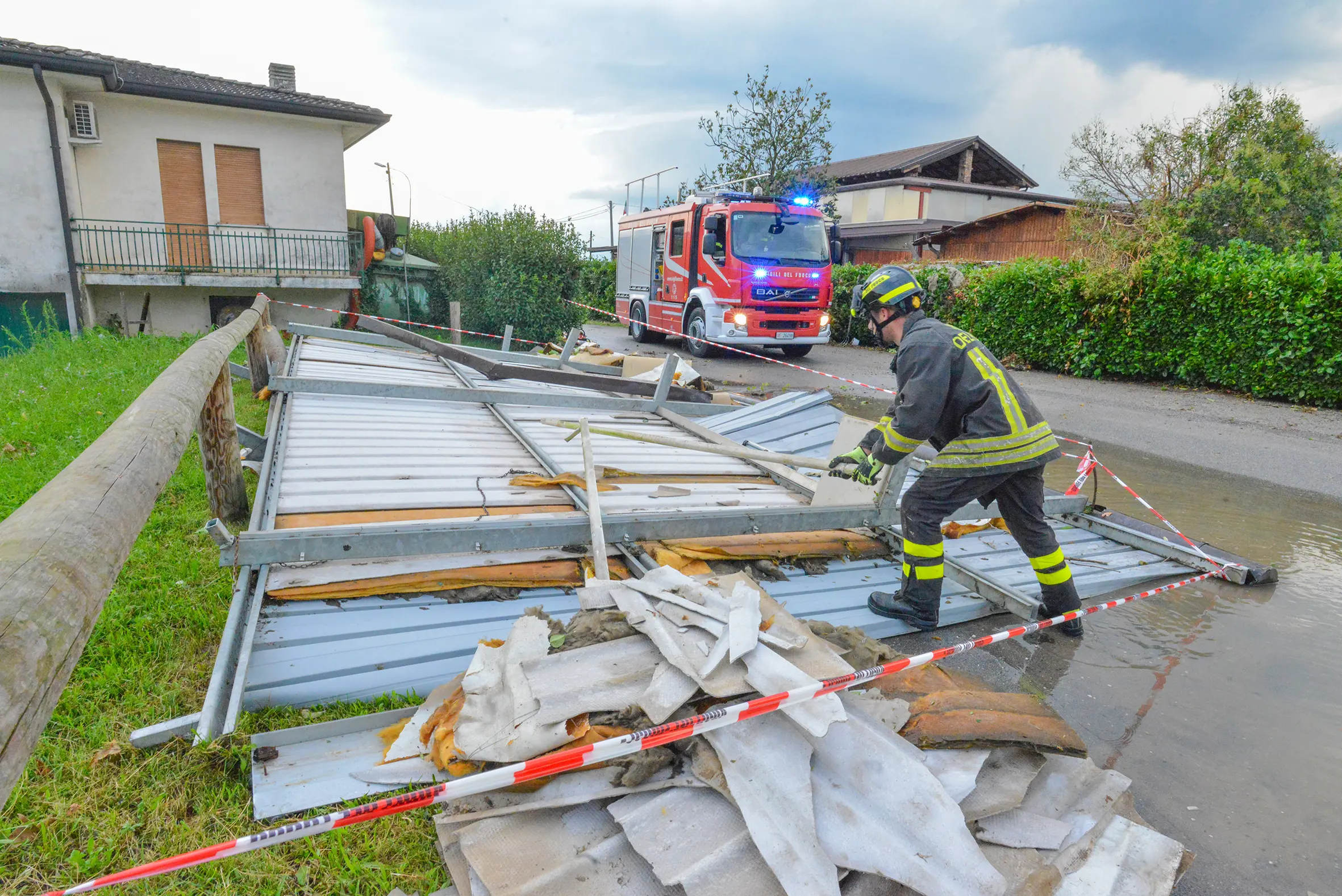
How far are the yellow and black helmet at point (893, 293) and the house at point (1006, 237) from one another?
22.7 metres

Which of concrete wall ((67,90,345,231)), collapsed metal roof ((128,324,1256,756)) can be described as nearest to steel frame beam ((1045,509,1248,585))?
collapsed metal roof ((128,324,1256,756))

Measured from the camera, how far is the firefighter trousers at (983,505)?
145 inches

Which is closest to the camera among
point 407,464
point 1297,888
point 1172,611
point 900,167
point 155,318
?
point 1297,888

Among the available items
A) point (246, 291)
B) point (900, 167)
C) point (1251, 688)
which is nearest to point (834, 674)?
point (1251, 688)

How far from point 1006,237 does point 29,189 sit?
1084 inches

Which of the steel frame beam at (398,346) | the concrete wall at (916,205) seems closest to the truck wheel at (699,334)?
the steel frame beam at (398,346)

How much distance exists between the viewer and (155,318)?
53.4 feet

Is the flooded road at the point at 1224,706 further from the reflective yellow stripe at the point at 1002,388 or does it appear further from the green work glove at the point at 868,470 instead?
the reflective yellow stripe at the point at 1002,388

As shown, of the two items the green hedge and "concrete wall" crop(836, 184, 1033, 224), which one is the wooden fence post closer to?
the green hedge

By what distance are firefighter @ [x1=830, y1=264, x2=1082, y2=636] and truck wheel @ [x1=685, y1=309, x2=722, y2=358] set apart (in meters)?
11.7

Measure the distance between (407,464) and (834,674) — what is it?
3121mm

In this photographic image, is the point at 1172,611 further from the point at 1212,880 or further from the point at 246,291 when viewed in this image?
the point at 246,291

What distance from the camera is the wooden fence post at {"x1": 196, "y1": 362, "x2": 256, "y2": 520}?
→ 4.02 m

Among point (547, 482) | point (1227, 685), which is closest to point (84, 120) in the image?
point (547, 482)
